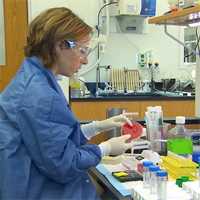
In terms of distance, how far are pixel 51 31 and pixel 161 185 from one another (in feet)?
2.05

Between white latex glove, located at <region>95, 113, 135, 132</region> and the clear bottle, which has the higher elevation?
white latex glove, located at <region>95, 113, 135, 132</region>

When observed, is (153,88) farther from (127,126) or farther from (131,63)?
(127,126)

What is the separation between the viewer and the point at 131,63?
4.20m

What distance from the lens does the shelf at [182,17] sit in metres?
1.90

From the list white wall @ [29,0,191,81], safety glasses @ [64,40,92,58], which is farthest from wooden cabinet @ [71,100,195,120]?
safety glasses @ [64,40,92,58]

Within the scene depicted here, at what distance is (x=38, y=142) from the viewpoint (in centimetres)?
118

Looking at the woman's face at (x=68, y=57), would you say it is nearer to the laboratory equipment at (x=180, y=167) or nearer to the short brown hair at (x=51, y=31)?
the short brown hair at (x=51, y=31)

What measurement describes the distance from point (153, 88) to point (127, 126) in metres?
2.34

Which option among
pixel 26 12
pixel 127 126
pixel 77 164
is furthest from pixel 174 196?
pixel 26 12

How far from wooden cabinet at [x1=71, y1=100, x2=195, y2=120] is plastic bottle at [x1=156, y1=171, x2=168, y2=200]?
2101 mm

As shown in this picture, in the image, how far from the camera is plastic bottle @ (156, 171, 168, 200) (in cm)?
121

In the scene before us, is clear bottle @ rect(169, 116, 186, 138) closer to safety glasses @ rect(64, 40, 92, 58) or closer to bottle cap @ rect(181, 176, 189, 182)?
bottle cap @ rect(181, 176, 189, 182)

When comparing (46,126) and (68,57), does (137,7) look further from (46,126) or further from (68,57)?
(46,126)

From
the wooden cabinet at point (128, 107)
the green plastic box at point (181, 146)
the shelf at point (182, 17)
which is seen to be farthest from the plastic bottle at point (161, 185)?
the wooden cabinet at point (128, 107)
